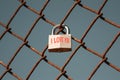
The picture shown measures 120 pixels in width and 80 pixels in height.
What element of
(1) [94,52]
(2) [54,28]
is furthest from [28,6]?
(1) [94,52]

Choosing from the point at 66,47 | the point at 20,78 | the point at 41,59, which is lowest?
the point at 20,78

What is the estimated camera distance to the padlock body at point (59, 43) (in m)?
3.25

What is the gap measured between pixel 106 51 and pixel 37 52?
572mm

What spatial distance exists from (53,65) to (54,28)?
38cm

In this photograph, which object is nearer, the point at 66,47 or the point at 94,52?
the point at 94,52

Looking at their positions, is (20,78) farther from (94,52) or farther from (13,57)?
(94,52)

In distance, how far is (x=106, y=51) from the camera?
9.54 ft

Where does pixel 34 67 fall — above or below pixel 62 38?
below

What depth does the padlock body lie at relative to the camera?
3.25m

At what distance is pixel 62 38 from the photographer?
3.28 metres

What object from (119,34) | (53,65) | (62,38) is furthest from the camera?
(62,38)

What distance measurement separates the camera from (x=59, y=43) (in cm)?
331

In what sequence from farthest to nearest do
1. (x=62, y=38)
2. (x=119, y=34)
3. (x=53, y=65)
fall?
(x=62, y=38), (x=53, y=65), (x=119, y=34)

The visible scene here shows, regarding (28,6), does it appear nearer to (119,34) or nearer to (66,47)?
(66,47)
